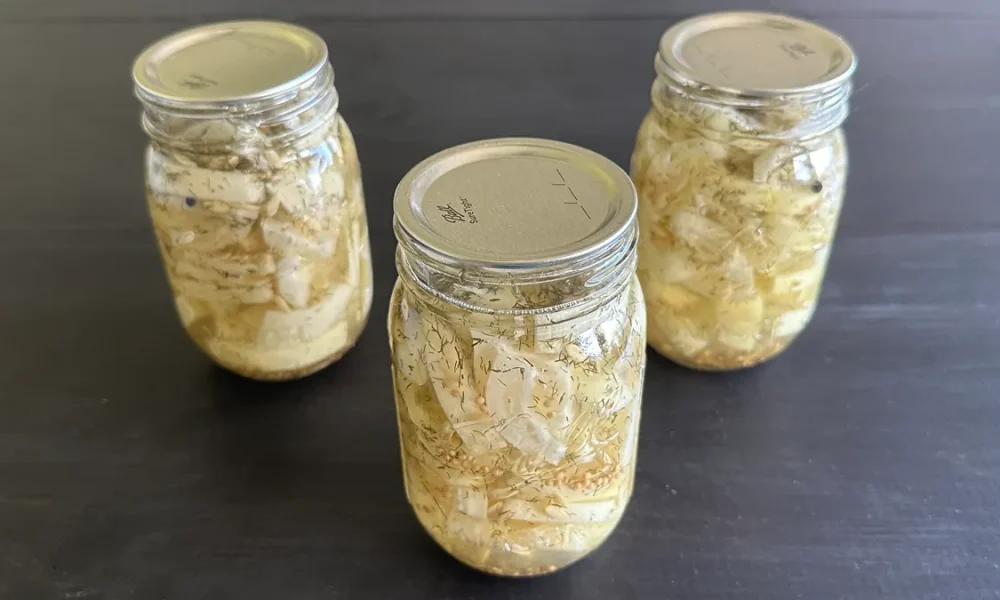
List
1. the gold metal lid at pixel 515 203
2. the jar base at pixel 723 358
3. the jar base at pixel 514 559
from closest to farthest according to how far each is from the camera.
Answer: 1. the gold metal lid at pixel 515 203
2. the jar base at pixel 514 559
3. the jar base at pixel 723 358

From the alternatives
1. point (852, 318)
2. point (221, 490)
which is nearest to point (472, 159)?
point (221, 490)

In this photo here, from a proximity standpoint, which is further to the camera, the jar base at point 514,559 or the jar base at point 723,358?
the jar base at point 723,358

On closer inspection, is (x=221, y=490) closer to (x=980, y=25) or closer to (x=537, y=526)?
(x=537, y=526)

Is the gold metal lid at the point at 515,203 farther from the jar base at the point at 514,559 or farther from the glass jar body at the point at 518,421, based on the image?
the jar base at the point at 514,559

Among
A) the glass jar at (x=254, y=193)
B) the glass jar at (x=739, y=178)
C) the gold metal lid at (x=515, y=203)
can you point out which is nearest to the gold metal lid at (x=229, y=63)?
the glass jar at (x=254, y=193)

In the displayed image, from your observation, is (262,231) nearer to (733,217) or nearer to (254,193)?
(254,193)

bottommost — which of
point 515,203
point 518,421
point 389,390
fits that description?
point 389,390

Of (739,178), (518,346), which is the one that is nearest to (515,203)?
(518,346)
